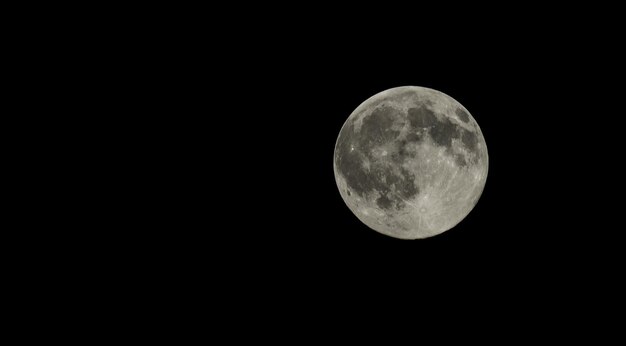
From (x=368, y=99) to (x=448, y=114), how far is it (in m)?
1.17

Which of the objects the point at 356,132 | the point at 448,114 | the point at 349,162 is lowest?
the point at 349,162

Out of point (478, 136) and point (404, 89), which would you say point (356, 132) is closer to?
point (404, 89)

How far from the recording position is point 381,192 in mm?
5473

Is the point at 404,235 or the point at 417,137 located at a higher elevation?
the point at 417,137

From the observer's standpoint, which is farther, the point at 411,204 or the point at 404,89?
the point at 404,89

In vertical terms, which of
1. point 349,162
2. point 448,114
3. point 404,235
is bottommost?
point 404,235

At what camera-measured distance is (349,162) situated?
5.72 m

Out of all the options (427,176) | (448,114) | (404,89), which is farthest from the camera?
(404,89)

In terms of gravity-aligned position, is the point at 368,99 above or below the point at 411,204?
above

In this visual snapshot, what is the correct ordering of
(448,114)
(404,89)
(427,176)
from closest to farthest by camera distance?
1. (427,176)
2. (448,114)
3. (404,89)

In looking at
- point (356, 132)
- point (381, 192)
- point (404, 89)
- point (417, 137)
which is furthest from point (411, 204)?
point (404, 89)

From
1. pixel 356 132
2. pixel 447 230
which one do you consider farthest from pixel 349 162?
pixel 447 230

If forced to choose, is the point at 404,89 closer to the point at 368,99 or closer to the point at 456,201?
the point at 368,99

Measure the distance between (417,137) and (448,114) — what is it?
0.69 meters
